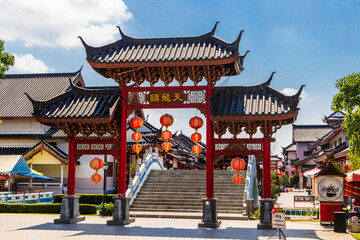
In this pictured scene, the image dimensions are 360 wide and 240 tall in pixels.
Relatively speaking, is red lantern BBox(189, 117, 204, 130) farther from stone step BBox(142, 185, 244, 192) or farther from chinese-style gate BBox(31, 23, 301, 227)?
stone step BBox(142, 185, 244, 192)

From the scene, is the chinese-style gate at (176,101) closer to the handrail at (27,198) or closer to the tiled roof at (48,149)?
the handrail at (27,198)

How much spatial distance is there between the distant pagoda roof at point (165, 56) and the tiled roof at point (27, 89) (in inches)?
721

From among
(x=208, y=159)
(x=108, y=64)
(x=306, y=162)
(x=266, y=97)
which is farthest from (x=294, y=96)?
(x=306, y=162)

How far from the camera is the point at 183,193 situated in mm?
23953

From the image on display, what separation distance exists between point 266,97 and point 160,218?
7830 millimetres

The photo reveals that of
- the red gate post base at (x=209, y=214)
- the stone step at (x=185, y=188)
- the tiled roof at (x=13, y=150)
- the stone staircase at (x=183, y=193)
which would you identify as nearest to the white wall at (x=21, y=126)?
the tiled roof at (x=13, y=150)

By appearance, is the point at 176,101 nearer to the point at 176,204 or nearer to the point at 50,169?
the point at 176,204

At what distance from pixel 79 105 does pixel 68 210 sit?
13.6ft

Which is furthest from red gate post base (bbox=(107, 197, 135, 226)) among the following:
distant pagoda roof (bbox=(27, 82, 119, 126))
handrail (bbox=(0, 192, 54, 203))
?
handrail (bbox=(0, 192, 54, 203))

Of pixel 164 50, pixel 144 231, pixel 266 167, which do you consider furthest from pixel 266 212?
pixel 164 50

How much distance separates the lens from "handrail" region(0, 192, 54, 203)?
2375 centimetres

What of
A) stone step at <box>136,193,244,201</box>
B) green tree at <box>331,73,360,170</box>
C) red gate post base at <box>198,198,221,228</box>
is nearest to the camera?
green tree at <box>331,73,360,170</box>

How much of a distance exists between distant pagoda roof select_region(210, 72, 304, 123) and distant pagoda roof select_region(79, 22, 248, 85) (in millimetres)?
867

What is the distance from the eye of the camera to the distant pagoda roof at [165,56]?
51.2 ft
